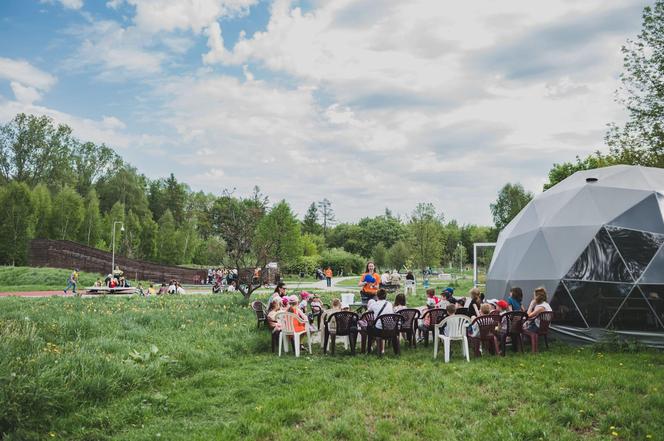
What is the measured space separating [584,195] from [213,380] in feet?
33.8

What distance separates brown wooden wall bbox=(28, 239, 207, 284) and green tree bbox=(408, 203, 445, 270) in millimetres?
19633

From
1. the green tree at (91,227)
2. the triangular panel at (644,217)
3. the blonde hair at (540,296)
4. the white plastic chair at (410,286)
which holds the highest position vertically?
the green tree at (91,227)

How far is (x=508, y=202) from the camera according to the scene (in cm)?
5841

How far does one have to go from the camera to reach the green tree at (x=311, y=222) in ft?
320

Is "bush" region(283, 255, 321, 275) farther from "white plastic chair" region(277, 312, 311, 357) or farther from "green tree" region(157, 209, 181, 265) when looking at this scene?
"white plastic chair" region(277, 312, 311, 357)

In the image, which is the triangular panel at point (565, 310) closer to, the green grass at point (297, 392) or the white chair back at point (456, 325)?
the green grass at point (297, 392)

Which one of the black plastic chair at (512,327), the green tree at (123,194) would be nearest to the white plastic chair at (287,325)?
the black plastic chair at (512,327)

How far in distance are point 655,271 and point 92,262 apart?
130 feet

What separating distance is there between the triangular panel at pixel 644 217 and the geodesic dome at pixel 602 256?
0.06ft

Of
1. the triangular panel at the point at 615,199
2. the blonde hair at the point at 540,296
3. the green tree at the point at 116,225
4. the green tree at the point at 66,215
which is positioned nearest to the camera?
the blonde hair at the point at 540,296

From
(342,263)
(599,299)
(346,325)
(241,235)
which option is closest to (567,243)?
(599,299)

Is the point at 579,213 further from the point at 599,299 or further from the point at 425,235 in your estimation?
the point at 425,235

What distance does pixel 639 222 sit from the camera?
11195mm

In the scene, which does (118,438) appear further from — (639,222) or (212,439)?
(639,222)
